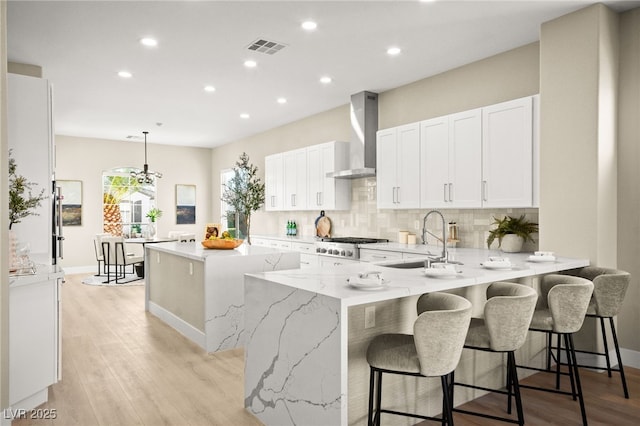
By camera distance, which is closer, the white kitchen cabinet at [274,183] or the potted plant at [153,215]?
the white kitchen cabinet at [274,183]

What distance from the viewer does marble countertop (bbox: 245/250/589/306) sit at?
2.24 metres

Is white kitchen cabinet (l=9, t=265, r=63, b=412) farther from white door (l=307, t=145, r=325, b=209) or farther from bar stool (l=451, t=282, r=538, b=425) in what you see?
white door (l=307, t=145, r=325, b=209)

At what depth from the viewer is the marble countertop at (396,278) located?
7.34ft

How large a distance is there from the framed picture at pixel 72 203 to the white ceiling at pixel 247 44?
3058mm

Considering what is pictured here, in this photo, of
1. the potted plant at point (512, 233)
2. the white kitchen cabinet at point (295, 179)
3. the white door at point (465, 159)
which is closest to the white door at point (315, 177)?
the white kitchen cabinet at point (295, 179)

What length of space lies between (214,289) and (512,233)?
2901 millimetres

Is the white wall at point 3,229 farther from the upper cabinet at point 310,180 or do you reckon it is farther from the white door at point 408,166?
the upper cabinet at point 310,180

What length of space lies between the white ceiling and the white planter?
6.25 feet

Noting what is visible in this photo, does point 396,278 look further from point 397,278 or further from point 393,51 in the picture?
point 393,51

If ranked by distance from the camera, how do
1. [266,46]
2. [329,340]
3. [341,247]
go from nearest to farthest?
[329,340]
[266,46]
[341,247]

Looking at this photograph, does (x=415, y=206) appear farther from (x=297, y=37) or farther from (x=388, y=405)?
(x=388, y=405)

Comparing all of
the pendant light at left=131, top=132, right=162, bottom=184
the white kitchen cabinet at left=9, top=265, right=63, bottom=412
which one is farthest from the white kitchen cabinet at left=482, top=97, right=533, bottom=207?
the pendant light at left=131, top=132, right=162, bottom=184

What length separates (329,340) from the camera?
220 cm

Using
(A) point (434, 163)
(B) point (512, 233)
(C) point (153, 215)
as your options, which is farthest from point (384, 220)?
(C) point (153, 215)
